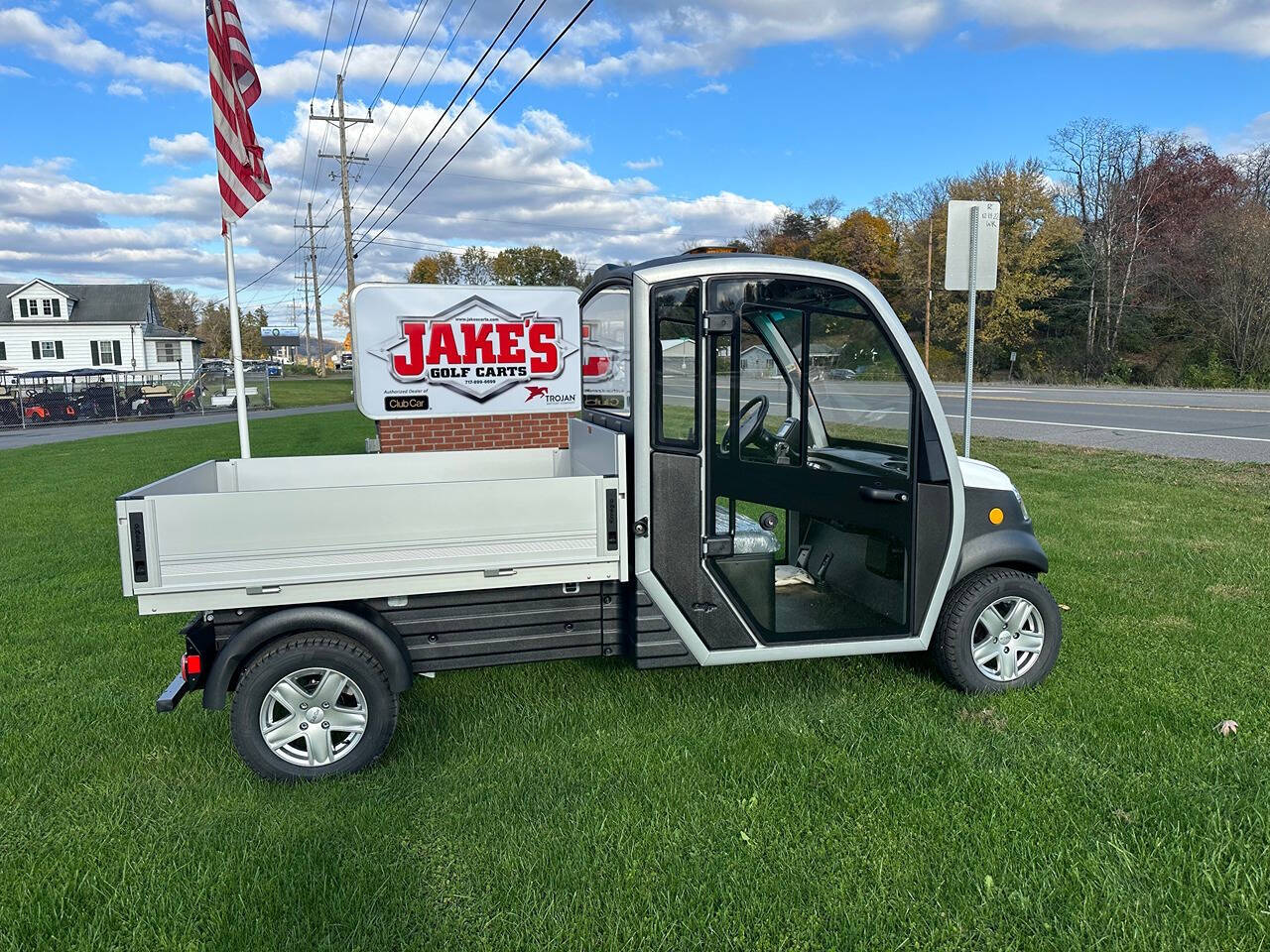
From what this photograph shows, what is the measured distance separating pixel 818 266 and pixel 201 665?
10.1ft

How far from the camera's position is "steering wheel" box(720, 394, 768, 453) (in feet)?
13.3

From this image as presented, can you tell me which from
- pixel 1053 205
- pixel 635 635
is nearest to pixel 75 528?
pixel 635 635

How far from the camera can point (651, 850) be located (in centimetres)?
303

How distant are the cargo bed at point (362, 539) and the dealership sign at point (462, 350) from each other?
4375 mm

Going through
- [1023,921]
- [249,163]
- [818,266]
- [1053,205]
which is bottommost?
[1023,921]

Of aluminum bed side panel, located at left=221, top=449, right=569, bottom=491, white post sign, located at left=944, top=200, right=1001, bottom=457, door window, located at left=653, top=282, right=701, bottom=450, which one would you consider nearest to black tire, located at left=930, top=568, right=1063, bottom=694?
door window, located at left=653, top=282, right=701, bottom=450

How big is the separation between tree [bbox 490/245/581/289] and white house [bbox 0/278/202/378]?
78.9 feet

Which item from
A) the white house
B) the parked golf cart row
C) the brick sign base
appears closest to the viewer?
the brick sign base

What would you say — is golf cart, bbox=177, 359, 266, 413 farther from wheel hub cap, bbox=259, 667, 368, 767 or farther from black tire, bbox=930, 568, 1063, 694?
black tire, bbox=930, 568, 1063, 694

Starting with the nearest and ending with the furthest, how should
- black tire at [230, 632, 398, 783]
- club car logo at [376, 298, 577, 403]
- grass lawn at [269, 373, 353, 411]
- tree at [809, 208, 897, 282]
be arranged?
black tire at [230, 632, 398, 783], club car logo at [376, 298, 577, 403], grass lawn at [269, 373, 353, 411], tree at [809, 208, 897, 282]

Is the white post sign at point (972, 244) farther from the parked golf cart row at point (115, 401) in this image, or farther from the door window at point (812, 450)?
the parked golf cart row at point (115, 401)

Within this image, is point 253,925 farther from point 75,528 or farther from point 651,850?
point 75,528

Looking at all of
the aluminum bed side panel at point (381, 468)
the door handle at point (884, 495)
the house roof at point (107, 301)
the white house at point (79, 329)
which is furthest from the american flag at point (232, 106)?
the house roof at point (107, 301)

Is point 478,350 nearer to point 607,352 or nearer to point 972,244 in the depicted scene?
point 607,352
